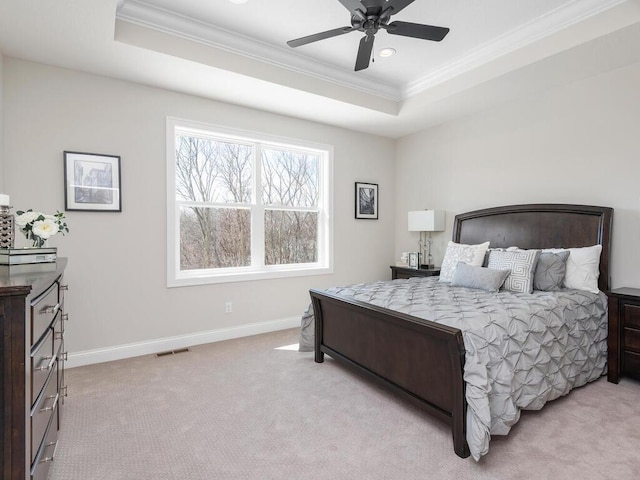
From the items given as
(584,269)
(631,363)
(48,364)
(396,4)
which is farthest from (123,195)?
(631,363)

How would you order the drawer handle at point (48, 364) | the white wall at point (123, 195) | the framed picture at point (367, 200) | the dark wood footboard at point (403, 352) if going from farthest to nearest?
the framed picture at point (367, 200) < the white wall at point (123, 195) < the dark wood footboard at point (403, 352) < the drawer handle at point (48, 364)

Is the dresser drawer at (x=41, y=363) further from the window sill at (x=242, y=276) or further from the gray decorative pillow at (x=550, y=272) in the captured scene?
the gray decorative pillow at (x=550, y=272)

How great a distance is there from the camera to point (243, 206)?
166 inches

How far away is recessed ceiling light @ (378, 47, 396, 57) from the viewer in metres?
3.38

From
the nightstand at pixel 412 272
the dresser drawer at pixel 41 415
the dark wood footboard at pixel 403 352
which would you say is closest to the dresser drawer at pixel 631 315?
the dark wood footboard at pixel 403 352

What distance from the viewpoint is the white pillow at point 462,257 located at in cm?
357

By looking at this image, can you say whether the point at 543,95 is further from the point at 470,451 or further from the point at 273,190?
the point at 470,451

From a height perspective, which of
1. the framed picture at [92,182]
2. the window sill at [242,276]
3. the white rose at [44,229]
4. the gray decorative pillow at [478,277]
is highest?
the framed picture at [92,182]

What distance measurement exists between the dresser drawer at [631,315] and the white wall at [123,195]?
3335 millimetres

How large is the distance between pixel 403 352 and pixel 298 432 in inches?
32.8

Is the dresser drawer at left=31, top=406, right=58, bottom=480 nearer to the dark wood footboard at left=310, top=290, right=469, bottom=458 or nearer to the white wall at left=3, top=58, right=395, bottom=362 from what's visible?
the white wall at left=3, top=58, right=395, bottom=362

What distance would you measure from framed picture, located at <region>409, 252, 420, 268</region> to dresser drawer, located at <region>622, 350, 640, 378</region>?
2.36 metres

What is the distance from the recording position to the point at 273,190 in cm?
448

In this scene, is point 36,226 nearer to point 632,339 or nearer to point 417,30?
point 417,30
